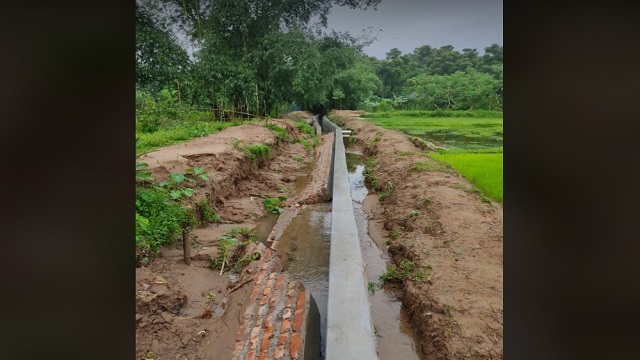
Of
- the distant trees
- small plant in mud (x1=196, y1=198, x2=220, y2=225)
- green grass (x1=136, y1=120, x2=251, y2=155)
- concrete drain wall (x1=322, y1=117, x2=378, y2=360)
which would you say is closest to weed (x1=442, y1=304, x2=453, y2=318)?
concrete drain wall (x1=322, y1=117, x2=378, y2=360)

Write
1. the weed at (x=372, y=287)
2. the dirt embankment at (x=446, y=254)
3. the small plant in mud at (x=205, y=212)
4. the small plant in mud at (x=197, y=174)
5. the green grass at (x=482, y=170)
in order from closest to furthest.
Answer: the dirt embankment at (x=446, y=254) → the weed at (x=372, y=287) → the small plant in mud at (x=205, y=212) → the small plant in mud at (x=197, y=174) → the green grass at (x=482, y=170)

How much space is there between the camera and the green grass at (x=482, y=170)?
7.50 metres

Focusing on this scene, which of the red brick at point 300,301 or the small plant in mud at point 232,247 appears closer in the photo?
the red brick at point 300,301

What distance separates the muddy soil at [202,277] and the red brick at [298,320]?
53 centimetres

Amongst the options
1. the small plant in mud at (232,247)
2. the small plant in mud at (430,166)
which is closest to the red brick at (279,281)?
the small plant in mud at (232,247)

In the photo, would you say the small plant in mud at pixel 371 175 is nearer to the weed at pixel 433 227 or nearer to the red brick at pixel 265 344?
the weed at pixel 433 227

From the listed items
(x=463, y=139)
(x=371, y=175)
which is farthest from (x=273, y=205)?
(x=463, y=139)

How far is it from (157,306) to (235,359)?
96cm

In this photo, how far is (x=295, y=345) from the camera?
3.10m

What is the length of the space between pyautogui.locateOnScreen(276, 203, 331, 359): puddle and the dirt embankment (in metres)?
0.89

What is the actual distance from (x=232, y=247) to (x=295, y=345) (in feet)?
8.63

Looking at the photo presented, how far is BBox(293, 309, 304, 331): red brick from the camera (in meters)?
3.34
